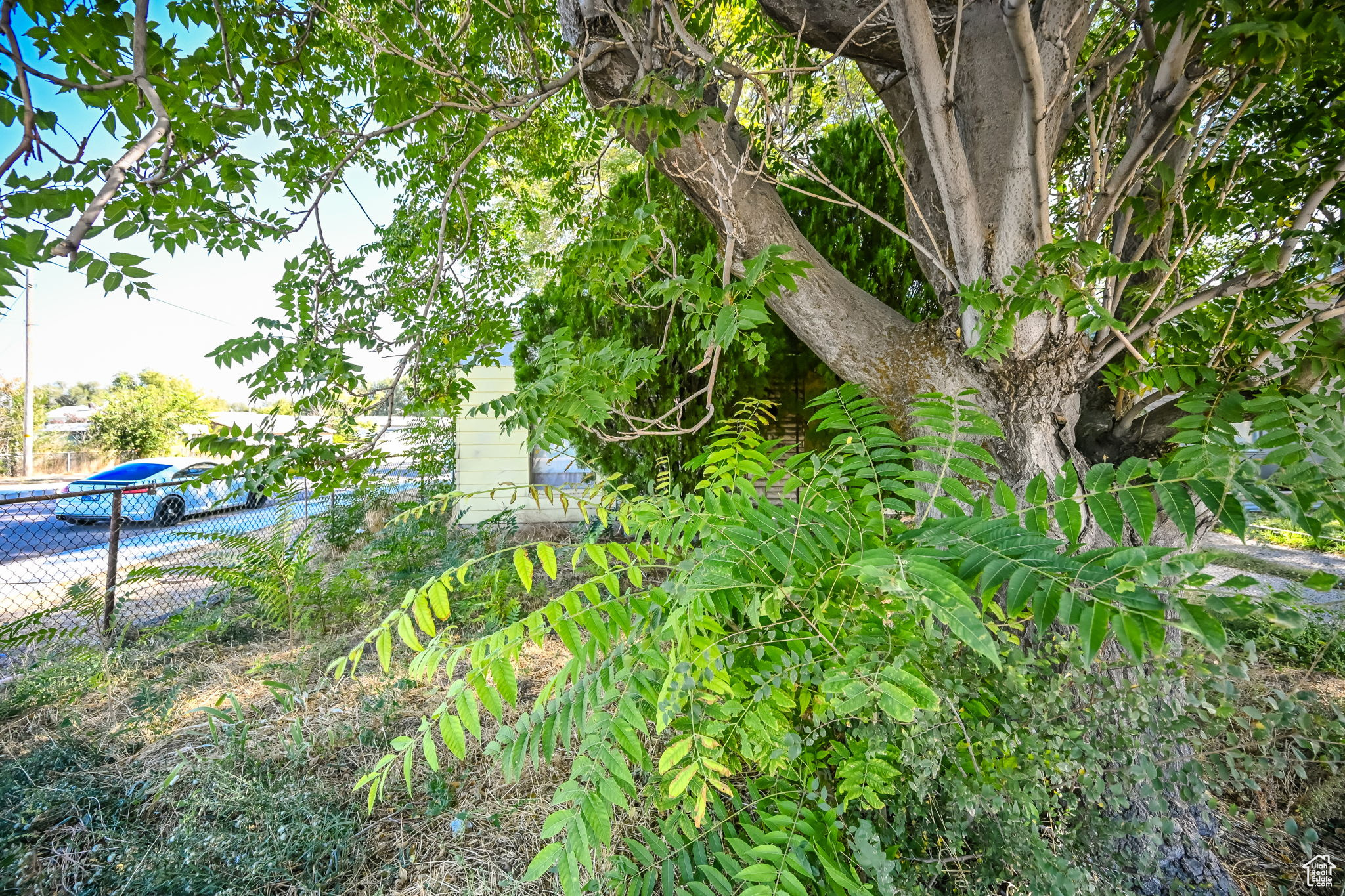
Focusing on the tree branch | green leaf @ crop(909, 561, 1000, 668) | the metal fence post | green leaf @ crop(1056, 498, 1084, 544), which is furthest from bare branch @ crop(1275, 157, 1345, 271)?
the metal fence post

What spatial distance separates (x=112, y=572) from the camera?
13.5 feet

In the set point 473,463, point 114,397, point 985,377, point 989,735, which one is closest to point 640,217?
point 985,377

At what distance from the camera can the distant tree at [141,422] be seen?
1587cm

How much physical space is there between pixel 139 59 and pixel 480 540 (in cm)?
436

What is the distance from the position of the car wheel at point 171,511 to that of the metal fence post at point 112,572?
174 inches

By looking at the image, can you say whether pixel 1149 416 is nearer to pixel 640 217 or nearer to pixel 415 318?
pixel 640 217

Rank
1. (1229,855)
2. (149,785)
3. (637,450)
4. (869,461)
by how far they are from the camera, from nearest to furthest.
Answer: (869,461) → (1229,855) → (149,785) → (637,450)

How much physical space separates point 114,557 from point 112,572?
118mm

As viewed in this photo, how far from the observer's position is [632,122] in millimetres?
1830

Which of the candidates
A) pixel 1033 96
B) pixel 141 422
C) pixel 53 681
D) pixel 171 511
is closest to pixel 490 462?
pixel 171 511

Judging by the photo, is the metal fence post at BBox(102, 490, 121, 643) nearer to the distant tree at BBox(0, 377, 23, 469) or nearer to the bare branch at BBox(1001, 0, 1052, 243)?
the bare branch at BBox(1001, 0, 1052, 243)

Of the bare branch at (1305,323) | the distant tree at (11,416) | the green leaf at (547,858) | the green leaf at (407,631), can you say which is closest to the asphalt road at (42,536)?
the green leaf at (407,631)

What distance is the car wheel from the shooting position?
7699 mm

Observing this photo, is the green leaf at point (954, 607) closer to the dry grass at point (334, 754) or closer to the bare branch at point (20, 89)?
the dry grass at point (334, 754)
